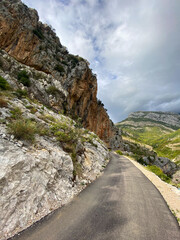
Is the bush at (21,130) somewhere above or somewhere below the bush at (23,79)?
below

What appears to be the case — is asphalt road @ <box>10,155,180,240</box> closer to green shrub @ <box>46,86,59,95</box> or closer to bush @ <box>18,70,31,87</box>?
bush @ <box>18,70,31,87</box>

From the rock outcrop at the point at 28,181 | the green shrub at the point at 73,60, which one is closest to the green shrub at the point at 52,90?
the rock outcrop at the point at 28,181

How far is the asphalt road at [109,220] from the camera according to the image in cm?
322

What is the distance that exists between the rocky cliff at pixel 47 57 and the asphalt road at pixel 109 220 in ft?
62.0

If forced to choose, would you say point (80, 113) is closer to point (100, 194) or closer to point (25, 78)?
point (25, 78)

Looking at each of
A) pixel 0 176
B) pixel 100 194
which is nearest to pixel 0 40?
pixel 0 176

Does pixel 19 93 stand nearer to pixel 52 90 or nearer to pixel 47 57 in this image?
pixel 52 90

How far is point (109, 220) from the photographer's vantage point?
12.7ft

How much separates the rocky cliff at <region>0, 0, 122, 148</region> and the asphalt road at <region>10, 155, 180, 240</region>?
18.9m

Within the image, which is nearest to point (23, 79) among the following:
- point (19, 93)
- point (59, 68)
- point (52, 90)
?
point (52, 90)

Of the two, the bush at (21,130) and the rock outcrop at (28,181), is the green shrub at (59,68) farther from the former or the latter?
the bush at (21,130)

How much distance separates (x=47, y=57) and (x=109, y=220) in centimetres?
3518

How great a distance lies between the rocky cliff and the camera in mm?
24266

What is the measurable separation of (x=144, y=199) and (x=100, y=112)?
46.2 m
